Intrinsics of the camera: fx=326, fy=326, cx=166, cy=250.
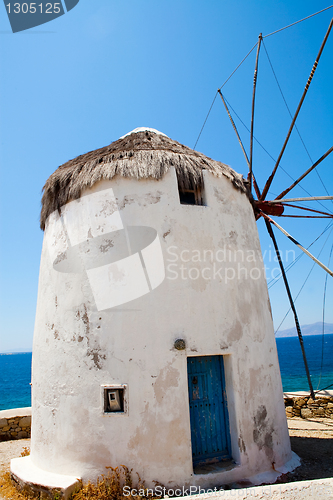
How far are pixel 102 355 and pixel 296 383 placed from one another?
3858 centimetres

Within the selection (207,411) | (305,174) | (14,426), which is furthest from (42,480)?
(305,174)

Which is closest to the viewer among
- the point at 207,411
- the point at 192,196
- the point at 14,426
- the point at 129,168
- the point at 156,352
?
the point at 156,352

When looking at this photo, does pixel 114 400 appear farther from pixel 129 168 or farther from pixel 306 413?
pixel 306 413

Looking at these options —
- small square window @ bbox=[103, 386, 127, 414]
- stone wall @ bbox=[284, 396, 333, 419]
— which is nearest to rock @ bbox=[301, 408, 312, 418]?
stone wall @ bbox=[284, 396, 333, 419]

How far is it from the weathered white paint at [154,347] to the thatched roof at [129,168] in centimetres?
18

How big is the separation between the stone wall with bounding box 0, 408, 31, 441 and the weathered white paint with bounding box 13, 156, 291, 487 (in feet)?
13.2

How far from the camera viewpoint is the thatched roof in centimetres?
625

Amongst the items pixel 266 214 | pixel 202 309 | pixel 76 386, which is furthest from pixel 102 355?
pixel 266 214

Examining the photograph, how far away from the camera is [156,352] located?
5.38 m

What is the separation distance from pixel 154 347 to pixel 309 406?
24.5 feet

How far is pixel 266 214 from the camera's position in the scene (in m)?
8.66

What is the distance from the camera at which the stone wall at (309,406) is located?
10.0 m

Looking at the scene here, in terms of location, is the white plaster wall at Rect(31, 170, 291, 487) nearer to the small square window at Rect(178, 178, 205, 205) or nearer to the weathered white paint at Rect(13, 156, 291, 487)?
the weathered white paint at Rect(13, 156, 291, 487)

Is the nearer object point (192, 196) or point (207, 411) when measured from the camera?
point (207, 411)
